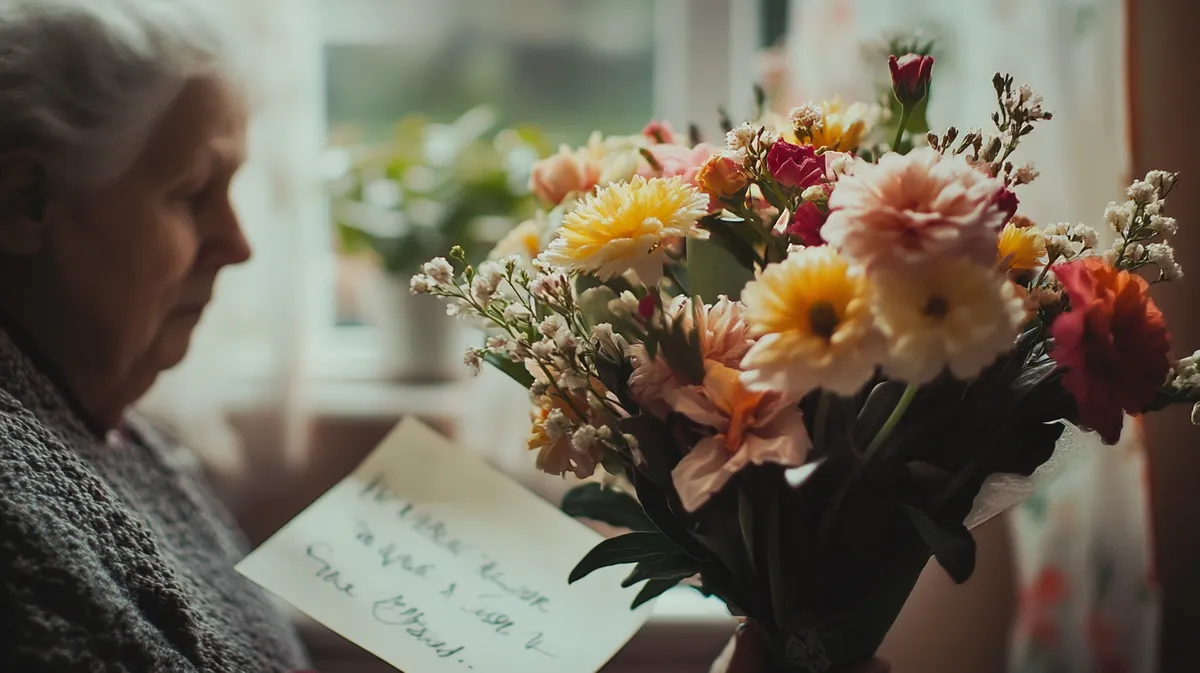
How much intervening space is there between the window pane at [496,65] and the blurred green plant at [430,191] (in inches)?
5.2

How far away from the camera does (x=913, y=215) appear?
17.0 inches

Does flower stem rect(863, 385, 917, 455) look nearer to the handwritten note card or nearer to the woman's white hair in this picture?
the handwritten note card

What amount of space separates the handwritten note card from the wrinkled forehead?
0.94 ft

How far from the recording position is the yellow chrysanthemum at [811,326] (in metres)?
0.45

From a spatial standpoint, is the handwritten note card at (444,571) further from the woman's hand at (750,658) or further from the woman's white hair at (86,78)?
the woman's white hair at (86,78)

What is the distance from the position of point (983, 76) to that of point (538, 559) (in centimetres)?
68

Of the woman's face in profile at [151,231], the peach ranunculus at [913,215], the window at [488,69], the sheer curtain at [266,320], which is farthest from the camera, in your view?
the window at [488,69]

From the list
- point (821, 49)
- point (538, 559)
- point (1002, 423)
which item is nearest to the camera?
point (1002, 423)

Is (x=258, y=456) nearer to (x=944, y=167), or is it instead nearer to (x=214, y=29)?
(x=214, y=29)

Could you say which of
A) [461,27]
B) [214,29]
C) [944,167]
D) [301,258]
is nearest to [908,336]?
[944,167]

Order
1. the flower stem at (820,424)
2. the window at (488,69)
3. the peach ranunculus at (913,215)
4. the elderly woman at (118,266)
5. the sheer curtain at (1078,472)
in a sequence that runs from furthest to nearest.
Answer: the window at (488,69)
the sheer curtain at (1078,472)
the elderly woman at (118,266)
the flower stem at (820,424)
the peach ranunculus at (913,215)

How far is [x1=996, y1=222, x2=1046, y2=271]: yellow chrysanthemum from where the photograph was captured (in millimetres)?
541

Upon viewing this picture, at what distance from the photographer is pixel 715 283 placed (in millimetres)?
590

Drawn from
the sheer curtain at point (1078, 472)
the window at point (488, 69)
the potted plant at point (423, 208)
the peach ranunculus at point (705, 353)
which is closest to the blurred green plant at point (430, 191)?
the potted plant at point (423, 208)
